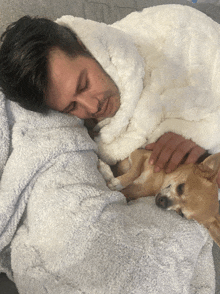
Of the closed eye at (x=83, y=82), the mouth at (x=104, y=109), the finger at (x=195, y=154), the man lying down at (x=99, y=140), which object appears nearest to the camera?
the man lying down at (x=99, y=140)

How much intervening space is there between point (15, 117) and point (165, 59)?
0.75 meters

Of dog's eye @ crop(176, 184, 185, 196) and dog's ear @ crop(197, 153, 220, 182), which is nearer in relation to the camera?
dog's ear @ crop(197, 153, 220, 182)

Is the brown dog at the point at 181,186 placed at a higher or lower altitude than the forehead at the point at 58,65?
lower

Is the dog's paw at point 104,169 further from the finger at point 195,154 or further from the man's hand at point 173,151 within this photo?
the finger at point 195,154

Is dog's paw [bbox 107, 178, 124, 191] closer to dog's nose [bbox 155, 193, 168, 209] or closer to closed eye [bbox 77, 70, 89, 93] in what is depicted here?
dog's nose [bbox 155, 193, 168, 209]

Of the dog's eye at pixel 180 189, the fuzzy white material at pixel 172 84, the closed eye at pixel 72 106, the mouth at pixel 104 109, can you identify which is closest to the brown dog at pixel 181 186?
the dog's eye at pixel 180 189

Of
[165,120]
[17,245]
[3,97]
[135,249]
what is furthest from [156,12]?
[17,245]

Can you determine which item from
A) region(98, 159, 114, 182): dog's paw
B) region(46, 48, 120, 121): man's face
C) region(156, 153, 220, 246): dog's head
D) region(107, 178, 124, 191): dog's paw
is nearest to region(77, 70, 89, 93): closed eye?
region(46, 48, 120, 121): man's face

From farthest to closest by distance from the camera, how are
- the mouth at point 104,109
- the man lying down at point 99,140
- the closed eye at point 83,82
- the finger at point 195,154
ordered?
the finger at point 195,154, the mouth at point 104,109, the closed eye at point 83,82, the man lying down at point 99,140

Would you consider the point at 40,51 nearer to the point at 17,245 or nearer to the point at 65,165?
the point at 65,165

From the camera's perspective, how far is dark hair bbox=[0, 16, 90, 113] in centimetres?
77

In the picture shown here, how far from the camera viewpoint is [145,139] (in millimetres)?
1078

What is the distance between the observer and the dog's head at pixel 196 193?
988 millimetres

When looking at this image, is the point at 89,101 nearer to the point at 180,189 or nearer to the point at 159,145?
the point at 159,145
